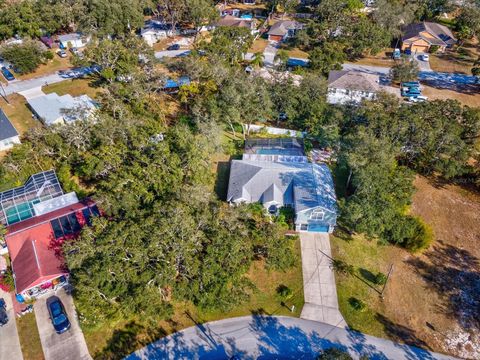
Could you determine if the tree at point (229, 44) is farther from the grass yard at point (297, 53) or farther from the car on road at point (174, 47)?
the car on road at point (174, 47)

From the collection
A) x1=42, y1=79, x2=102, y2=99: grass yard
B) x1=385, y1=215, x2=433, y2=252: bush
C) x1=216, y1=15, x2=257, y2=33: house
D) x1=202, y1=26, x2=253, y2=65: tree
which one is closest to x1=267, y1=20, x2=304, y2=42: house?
x1=216, y1=15, x2=257, y2=33: house

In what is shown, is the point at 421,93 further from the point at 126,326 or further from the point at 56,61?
the point at 56,61

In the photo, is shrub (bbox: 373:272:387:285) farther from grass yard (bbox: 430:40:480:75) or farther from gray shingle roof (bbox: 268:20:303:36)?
gray shingle roof (bbox: 268:20:303:36)

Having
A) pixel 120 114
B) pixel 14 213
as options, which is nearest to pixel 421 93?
pixel 120 114

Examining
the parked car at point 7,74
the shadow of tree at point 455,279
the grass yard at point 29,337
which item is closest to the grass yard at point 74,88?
the parked car at point 7,74

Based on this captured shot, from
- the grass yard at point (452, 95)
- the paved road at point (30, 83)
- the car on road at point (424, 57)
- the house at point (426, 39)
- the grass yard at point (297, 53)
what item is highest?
the house at point (426, 39)
